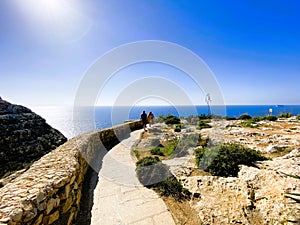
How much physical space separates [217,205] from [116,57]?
11.4 meters

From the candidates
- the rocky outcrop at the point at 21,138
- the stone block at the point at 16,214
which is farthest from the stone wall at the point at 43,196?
the rocky outcrop at the point at 21,138

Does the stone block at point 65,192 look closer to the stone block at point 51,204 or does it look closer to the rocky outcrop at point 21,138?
the stone block at point 51,204

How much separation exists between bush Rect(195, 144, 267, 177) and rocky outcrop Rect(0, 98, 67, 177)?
10.9 metres

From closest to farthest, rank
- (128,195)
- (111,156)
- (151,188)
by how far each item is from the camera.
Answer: (128,195) → (151,188) → (111,156)

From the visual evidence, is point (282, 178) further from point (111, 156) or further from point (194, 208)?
point (111, 156)

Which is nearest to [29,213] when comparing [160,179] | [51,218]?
[51,218]

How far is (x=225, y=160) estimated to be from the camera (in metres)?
5.66

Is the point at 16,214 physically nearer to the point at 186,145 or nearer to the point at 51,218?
the point at 51,218

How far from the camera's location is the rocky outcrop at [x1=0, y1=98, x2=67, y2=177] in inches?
428

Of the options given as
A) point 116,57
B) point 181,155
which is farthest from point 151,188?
point 116,57

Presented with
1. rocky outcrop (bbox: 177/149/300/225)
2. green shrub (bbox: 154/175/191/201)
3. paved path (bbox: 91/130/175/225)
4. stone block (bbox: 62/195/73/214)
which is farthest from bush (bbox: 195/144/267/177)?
stone block (bbox: 62/195/73/214)

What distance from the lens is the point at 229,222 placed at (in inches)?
133

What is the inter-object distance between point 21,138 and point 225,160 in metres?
14.5

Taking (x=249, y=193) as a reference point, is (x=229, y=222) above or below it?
below
